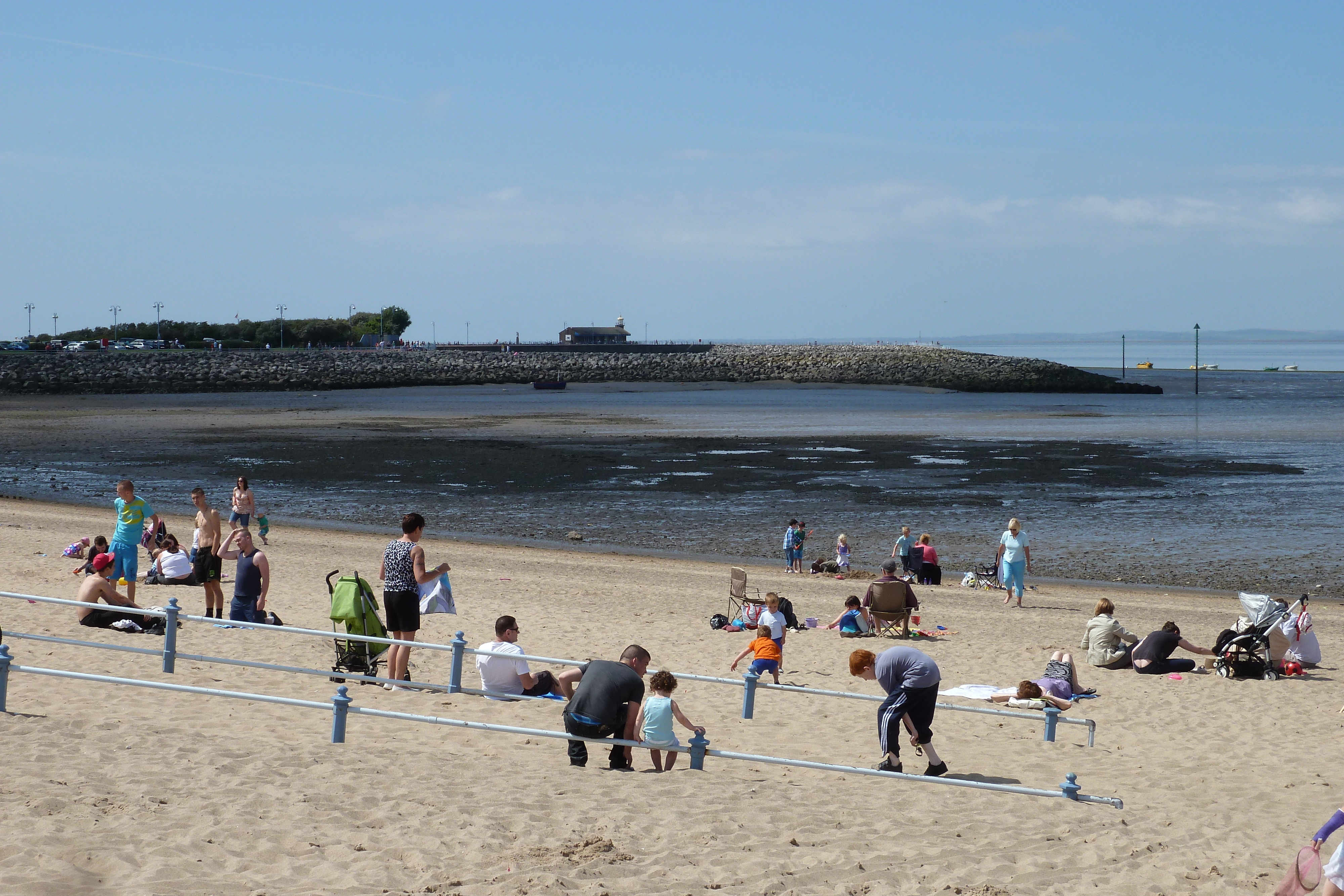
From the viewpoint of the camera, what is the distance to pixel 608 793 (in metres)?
7.92

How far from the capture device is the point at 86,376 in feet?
338

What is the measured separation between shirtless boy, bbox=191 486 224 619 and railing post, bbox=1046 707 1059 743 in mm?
9219

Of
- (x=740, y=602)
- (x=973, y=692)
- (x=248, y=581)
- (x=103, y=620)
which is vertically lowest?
(x=973, y=692)

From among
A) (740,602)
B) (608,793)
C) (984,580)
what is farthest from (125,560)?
(984,580)

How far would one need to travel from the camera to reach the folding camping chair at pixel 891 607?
49.0 feet

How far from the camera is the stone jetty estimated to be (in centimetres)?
10481

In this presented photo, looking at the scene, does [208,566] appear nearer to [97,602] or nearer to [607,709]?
[97,602]

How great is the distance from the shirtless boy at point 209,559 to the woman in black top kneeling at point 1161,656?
1085 centimetres

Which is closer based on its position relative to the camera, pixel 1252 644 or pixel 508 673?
pixel 508 673

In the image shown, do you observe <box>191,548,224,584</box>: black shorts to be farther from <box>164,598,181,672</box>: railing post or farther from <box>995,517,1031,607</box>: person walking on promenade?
<box>995,517,1031,607</box>: person walking on promenade

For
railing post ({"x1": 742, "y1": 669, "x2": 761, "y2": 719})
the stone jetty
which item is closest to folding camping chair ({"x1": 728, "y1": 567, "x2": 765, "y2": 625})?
railing post ({"x1": 742, "y1": 669, "x2": 761, "y2": 719})

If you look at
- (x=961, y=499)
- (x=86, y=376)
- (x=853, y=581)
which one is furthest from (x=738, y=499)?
(x=86, y=376)

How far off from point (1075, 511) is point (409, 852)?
25.9 metres

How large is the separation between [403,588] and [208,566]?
4370mm
